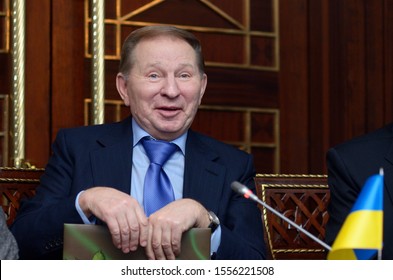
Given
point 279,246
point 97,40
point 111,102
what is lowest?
point 279,246

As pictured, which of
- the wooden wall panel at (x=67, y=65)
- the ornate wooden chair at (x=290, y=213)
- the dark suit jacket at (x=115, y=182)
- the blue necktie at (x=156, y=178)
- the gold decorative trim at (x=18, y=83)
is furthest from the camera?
the wooden wall panel at (x=67, y=65)

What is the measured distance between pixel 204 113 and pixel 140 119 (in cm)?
161

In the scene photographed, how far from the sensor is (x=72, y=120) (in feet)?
13.6

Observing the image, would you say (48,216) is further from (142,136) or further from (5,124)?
(5,124)

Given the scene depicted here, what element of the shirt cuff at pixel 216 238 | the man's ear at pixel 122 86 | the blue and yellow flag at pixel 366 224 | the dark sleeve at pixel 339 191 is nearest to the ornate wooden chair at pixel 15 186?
the man's ear at pixel 122 86

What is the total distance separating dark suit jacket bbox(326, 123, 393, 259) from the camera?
8.39 feet

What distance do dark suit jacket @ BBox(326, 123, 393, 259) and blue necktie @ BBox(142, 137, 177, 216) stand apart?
1.53 feet

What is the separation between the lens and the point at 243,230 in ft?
8.59

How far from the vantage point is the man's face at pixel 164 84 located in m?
2.75

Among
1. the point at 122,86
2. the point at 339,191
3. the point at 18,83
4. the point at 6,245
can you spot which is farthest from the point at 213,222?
the point at 18,83

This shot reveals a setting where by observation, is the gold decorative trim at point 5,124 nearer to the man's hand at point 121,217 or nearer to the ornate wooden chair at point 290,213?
the ornate wooden chair at point 290,213

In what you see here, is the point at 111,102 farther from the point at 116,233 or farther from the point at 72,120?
the point at 116,233

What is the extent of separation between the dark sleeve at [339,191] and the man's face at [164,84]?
1.51 feet
